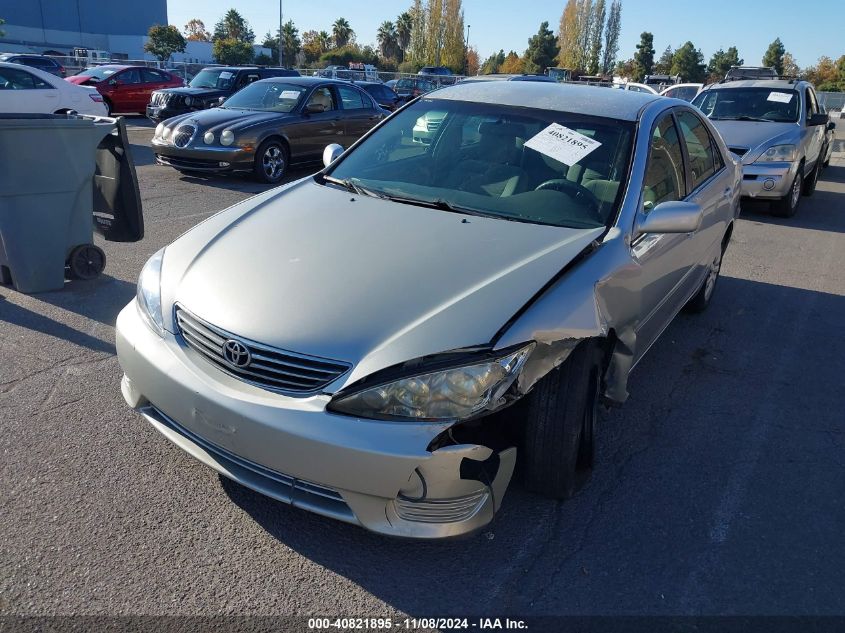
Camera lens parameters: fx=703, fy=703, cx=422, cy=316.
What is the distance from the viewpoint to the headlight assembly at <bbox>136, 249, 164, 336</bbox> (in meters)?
2.78

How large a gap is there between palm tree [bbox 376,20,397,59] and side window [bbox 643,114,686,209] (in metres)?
98.6

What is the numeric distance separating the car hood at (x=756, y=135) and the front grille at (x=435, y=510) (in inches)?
312

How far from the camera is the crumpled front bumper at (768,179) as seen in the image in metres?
9.04

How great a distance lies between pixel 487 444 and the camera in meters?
2.46

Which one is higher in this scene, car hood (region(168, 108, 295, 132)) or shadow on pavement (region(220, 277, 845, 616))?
car hood (region(168, 108, 295, 132))

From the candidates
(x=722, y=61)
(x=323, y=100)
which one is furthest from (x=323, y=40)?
(x=323, y=100)

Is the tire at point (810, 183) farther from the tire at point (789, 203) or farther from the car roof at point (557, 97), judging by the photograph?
the car roof at point (557, 97)

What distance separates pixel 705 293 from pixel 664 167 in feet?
6.12

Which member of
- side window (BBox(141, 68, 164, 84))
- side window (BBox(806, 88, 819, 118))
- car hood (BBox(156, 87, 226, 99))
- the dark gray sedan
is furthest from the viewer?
side window (BBox(141, 68, 164, 84))

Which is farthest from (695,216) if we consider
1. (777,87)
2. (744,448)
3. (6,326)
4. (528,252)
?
(777,87)

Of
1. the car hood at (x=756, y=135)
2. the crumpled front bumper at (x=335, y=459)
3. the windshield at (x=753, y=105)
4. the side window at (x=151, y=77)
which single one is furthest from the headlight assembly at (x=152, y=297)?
the side window at (x=151, y=77)

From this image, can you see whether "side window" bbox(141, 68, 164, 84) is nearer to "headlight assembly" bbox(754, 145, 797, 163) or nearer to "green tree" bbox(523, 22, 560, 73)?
"headlight assembly" bbox(754, 145, 797, 163)

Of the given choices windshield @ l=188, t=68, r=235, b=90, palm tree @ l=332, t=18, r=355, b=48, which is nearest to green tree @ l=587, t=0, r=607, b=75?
palm tree @ l=332, t=18, r=355, b=48

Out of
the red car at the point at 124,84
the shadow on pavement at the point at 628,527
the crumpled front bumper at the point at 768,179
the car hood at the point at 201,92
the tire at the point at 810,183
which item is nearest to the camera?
the shadow on pavement at the point at 628,527
